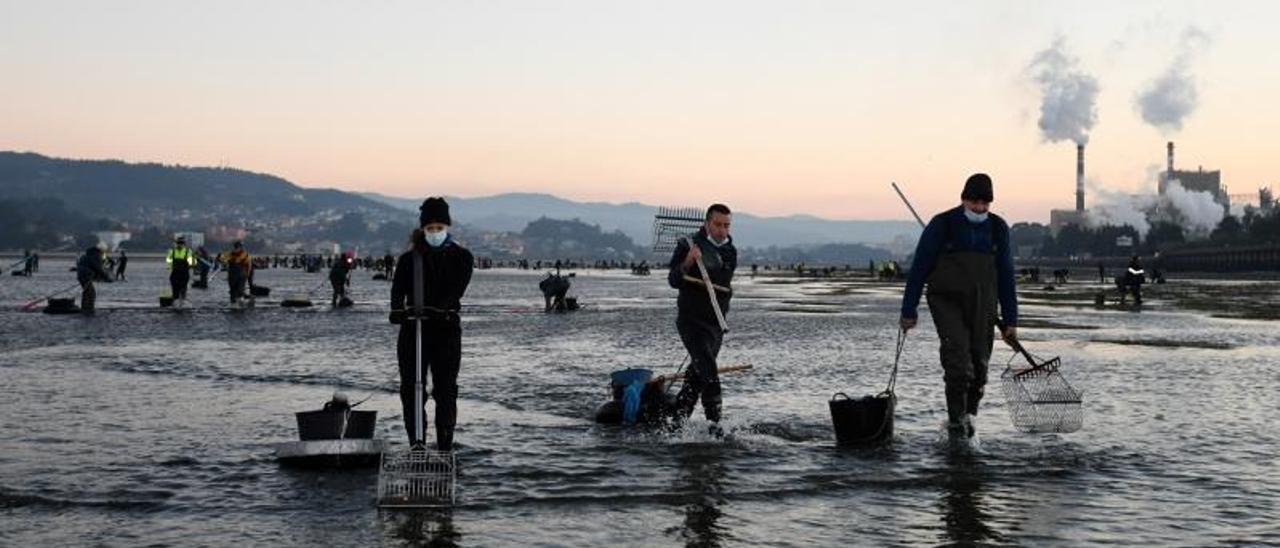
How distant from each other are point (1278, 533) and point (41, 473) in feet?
24.8

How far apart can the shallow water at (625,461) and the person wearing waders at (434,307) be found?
55 centimetres

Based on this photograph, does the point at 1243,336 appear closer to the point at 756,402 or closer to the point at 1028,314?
the point at 1028,314

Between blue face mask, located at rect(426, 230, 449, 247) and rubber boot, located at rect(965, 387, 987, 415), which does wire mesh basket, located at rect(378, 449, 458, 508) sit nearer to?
blue face mask, located at rect(426, 230, 449, 247)

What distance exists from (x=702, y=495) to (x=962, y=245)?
3.30 metres

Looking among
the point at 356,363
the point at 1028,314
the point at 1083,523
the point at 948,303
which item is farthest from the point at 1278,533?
the point at 1028,314

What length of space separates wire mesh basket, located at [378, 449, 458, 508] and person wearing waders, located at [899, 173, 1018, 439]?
4032mm

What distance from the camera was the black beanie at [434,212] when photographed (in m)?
9.01

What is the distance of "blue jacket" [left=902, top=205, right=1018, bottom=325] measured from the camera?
10.1 m

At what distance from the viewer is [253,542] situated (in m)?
6.66

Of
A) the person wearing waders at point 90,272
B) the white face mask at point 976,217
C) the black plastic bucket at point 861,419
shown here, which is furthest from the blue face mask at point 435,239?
the person wearing waders at point 90,272

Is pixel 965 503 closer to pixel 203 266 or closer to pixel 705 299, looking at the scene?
pixel 705 299

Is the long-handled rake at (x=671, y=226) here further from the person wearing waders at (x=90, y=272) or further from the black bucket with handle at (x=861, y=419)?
the person wearing waders at (x=90, y=272)

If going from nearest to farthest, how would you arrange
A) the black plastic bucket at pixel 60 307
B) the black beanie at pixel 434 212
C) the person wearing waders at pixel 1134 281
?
1. the black beanie at pixel 434 212
2. the black plastic bucket at pixel 60 307
3. the person wearing waders at pixel 1134 281

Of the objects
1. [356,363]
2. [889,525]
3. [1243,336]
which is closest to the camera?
[889,525]
